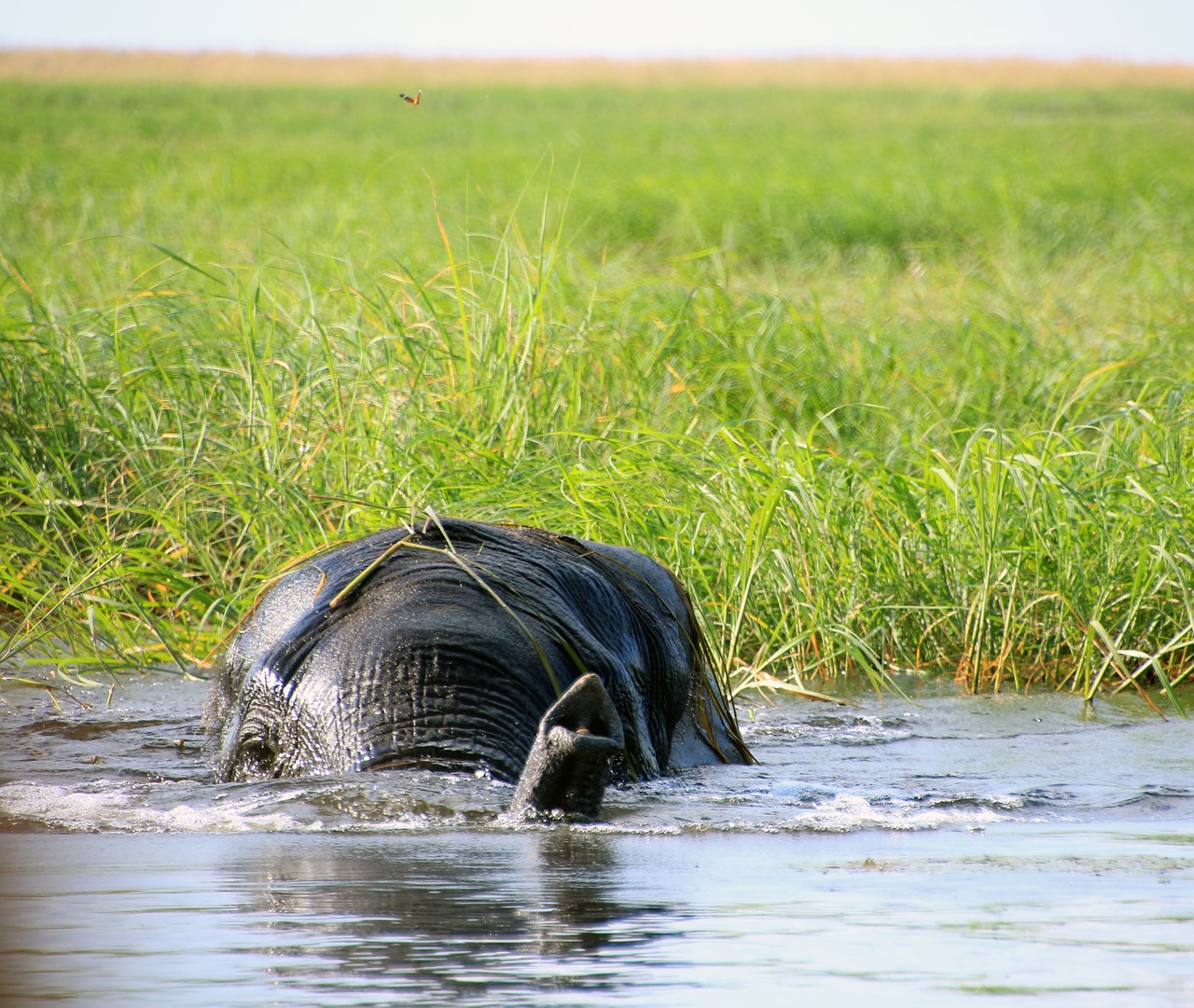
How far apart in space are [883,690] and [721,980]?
3.17 m

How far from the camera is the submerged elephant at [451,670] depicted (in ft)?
8.90

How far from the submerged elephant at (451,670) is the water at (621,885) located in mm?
94

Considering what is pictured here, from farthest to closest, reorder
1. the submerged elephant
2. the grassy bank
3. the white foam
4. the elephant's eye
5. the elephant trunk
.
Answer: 1. the grassy bank
2. the elephant's eye
3. the white foam
4. the submerged elephant
5. the elephant trunk

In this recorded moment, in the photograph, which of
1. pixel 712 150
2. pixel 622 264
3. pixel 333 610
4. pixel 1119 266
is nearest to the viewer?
pixel 333 610

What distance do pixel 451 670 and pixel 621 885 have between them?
0.76 meters

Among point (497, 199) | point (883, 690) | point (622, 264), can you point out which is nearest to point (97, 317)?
point (622, 264)

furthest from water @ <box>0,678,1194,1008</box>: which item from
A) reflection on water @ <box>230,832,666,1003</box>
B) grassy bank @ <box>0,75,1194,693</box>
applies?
grassy bank @ <box>0,75,1194,693</box>

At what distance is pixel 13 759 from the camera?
12.4 ft

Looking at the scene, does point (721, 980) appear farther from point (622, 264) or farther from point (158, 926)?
point (622, 264)

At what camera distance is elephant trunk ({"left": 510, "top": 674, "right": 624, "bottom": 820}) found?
103 inches

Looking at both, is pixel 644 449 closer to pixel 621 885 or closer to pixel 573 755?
pixel 573 755

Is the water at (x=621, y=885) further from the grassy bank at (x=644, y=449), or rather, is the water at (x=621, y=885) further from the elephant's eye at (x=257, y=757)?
the grassy bank at (x=644, y=449)

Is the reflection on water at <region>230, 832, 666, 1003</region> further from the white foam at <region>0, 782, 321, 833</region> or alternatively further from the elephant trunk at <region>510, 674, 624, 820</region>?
the white foam at <region>0, 782, 321, 833</region>

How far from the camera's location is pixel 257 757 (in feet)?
10.1
